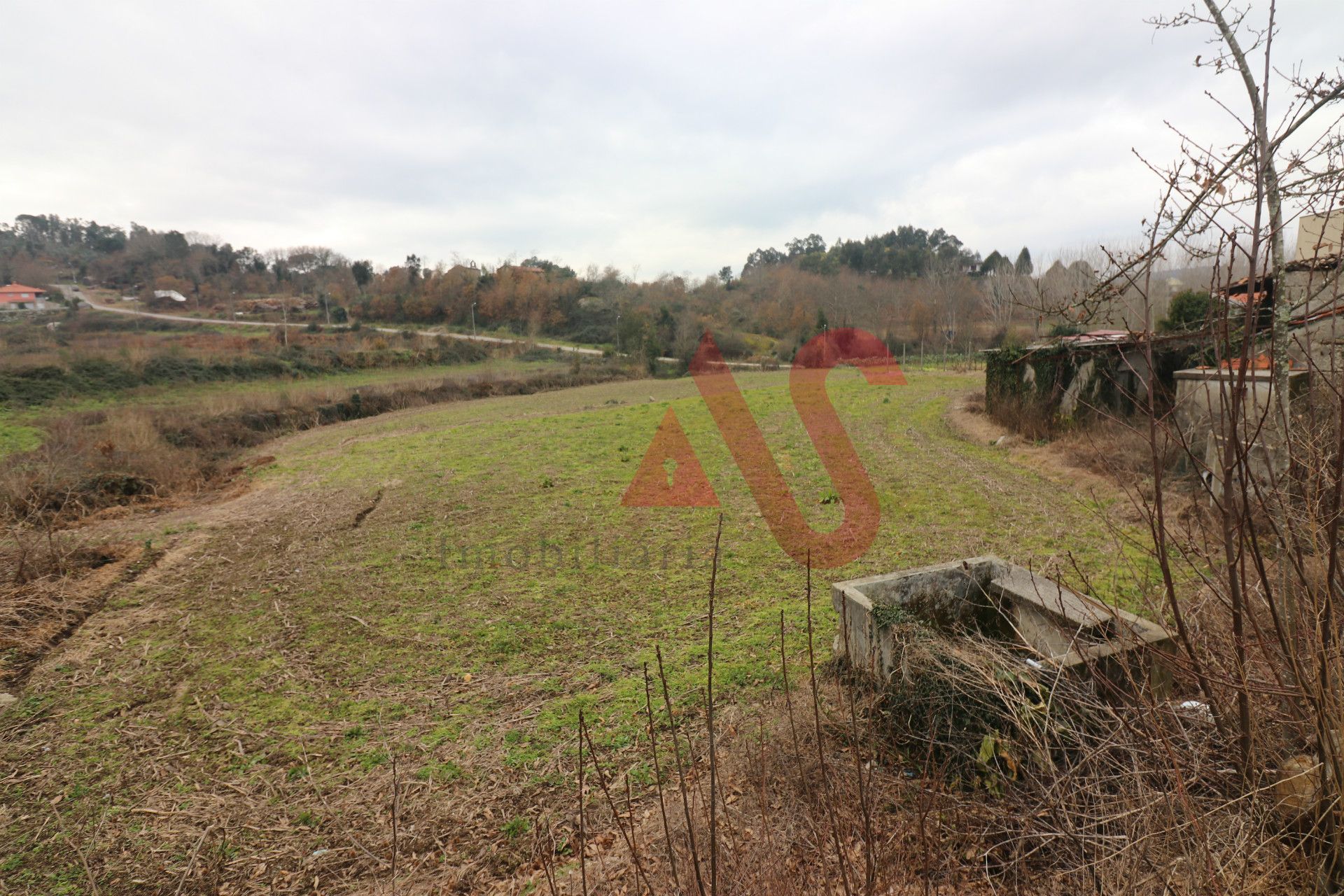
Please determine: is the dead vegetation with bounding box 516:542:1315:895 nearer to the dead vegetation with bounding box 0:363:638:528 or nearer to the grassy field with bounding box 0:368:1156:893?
the grassy field with bounding box 0:368:1156:893

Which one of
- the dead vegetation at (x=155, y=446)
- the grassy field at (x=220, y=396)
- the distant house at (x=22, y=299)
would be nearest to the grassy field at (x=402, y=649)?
the dead vegetation at (x=155, y=446)

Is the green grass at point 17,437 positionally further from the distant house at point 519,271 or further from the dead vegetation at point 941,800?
the distant house at point 519,271

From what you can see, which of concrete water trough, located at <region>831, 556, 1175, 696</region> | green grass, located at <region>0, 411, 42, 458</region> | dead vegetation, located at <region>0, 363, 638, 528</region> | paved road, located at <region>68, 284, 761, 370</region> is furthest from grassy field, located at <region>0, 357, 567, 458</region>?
concrete water trough, located at <region>831, 556, 1175, 696</region>

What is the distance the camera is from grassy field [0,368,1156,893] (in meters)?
3.60

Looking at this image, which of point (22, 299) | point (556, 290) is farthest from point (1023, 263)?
point (22, 299)

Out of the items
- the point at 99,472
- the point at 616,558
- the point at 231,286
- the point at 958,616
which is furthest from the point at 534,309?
the point at 958,616

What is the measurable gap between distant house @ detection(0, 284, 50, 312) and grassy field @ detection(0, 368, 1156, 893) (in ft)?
152

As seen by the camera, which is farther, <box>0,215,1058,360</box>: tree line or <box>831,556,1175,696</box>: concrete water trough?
<box>0,215,1058,360</box>: tree line

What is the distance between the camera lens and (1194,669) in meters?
2.12

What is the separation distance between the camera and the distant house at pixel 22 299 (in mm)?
40750

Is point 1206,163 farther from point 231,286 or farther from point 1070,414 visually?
point 231,286

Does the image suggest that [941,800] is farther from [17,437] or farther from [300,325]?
[300,325]

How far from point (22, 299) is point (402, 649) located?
58.0 m

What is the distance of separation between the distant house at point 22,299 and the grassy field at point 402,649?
152ft
